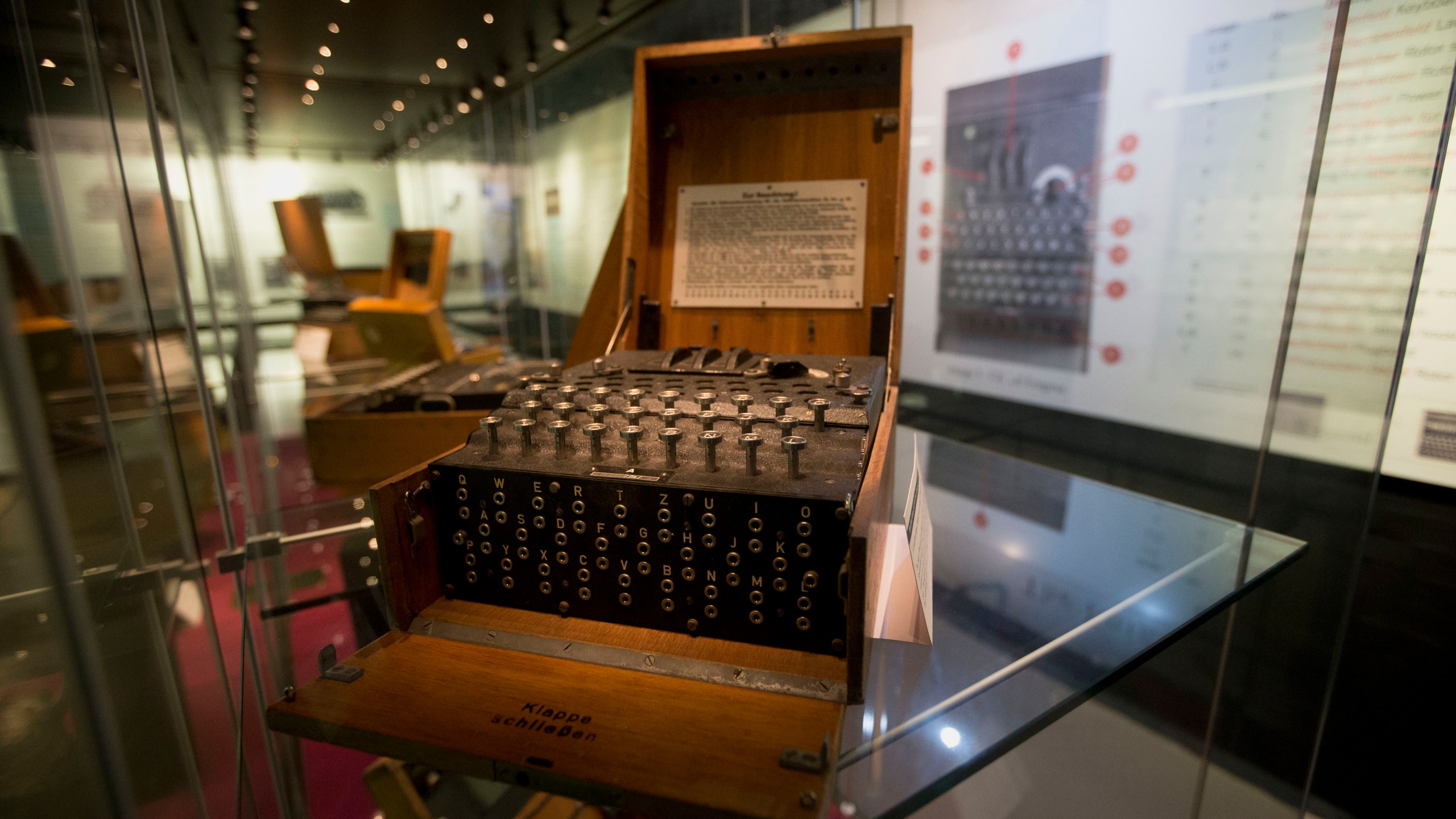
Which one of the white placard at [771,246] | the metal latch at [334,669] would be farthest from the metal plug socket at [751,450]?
the white placard at [771,246]

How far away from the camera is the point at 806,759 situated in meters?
0.75

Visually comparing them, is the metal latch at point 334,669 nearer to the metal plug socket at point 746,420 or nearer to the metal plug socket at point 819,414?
the metal plug socket at point 746,420

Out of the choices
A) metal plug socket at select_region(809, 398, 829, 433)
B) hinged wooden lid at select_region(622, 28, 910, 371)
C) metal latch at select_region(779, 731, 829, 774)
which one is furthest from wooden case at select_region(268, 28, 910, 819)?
hinged wooden lid at select_region(622, 28, 910, 371)

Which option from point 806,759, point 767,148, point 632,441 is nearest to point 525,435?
point 632,441

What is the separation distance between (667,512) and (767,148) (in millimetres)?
1429

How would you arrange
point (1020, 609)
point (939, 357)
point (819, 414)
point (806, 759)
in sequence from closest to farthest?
point (806, 759)
point (819, 414)
point (1020, 609)
point (939, 357)

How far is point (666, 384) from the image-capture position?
1.42m

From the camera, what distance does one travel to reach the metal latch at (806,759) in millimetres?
741

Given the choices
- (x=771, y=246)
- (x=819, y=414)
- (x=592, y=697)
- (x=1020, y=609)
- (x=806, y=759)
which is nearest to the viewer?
(x=806, y=759)

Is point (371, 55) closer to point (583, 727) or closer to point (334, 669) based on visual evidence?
point (334, 669)

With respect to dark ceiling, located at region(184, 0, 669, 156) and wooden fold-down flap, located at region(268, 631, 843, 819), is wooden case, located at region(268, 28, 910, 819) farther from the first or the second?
dark ceiling, located at region(184, 0, 669, 156)

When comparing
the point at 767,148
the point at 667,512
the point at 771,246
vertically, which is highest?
the point at 767,148

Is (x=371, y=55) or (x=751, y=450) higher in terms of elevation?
(x=371, y=55)

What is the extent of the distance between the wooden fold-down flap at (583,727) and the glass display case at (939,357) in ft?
0.53
